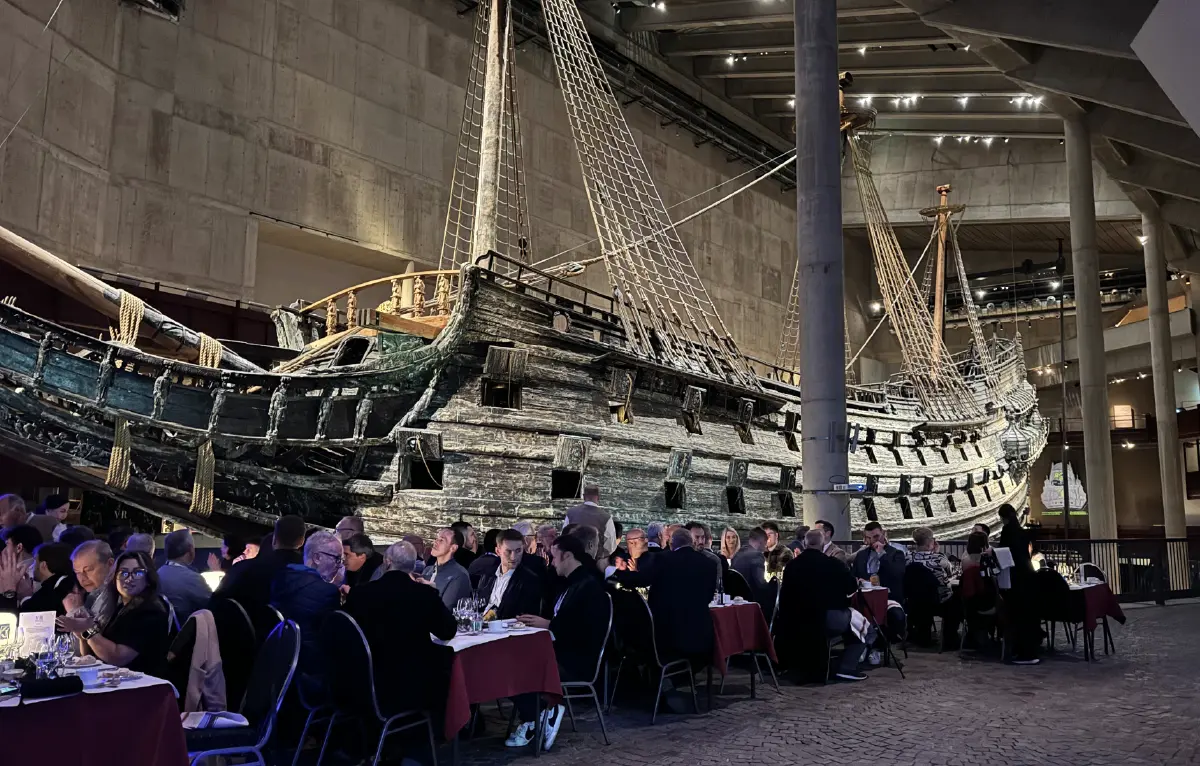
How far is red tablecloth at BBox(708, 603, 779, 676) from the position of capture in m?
5.46

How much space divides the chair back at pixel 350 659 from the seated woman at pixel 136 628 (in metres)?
0.59

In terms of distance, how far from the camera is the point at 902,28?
1964 cm

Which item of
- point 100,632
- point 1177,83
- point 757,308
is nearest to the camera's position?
point 1177,83

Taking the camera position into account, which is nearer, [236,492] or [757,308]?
[236,492]

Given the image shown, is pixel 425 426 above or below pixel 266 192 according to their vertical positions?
below

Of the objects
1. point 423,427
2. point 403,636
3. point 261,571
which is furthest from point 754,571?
point 261,571

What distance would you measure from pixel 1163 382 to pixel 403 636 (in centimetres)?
2177

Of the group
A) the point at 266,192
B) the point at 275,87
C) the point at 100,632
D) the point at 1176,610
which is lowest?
the point at 1176,610

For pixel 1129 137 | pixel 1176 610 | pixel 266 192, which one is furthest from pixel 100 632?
pixel 1129 137

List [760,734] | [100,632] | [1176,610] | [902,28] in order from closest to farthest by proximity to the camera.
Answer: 1. [100,632]
2. [760,734]
3. [1176,610]
4. [902,28]

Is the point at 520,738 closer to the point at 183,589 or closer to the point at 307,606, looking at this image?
the point at 307,606

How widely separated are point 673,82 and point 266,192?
11.9 m

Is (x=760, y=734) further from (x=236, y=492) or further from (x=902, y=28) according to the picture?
(x=902, y=28)

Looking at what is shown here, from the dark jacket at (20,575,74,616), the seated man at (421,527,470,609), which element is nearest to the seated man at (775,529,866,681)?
the seated man at (421,527,470,609)
